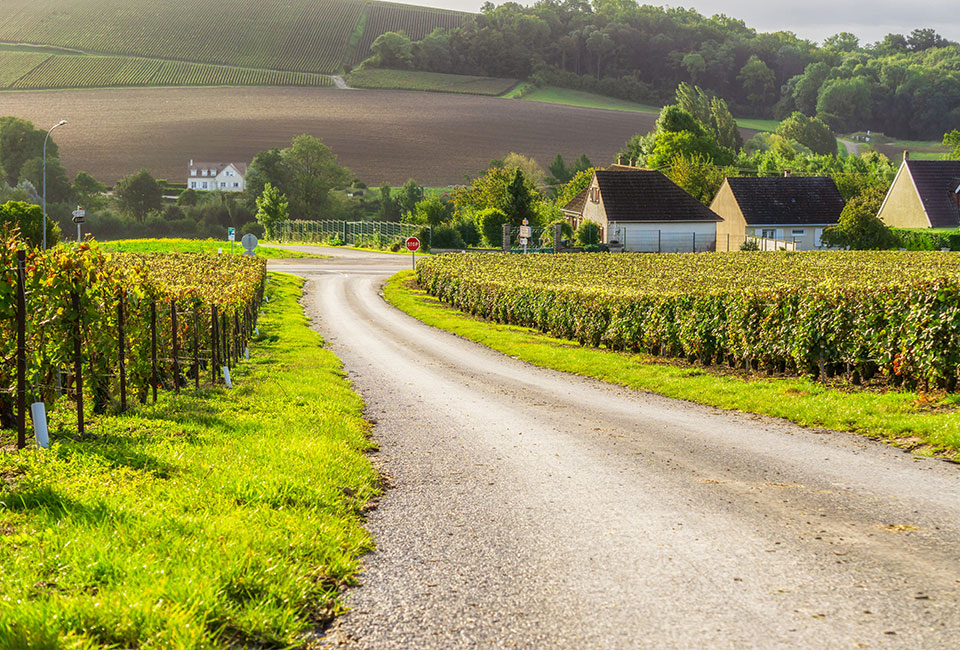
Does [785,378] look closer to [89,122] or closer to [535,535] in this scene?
[535,535]

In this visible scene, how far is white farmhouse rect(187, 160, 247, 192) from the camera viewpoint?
137 meters

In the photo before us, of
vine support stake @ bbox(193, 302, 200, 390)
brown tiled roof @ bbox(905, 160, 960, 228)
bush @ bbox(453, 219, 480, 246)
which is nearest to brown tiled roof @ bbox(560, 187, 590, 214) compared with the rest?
bush @ bbox(453, 219, 480, 246)

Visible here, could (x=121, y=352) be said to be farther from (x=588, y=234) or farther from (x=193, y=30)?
(x=193, y=30)

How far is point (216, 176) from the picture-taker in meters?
139

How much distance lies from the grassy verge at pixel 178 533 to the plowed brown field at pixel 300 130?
133 meters

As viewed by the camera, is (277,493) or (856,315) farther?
(856,315)

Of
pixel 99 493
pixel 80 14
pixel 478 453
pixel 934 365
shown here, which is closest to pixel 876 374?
pixel 934 365

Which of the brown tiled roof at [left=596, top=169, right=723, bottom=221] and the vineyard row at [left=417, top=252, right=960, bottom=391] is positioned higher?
the brown tiled roof at [left=596, top=169, right=723, bottom=221]

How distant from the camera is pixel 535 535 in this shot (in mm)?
7906

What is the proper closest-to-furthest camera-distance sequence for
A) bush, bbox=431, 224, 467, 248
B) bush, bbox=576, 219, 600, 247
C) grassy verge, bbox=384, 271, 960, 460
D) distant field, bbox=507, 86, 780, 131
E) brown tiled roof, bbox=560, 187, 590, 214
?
grassy verge, bbox=384, 271, 960, 460, bush, bbox=576, 219, 600, 247, bush, bbox=431, 224, 467, 248, brown tiled roof, bbox=560, 187, 590, 214, distant field, bbox=507, 86, 780, 131

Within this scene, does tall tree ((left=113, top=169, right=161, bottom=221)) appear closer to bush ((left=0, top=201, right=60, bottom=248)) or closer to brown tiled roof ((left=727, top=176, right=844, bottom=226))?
bush ((left=0, top=201, right=60, bottom=248))

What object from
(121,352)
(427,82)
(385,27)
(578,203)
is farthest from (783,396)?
(385,27)

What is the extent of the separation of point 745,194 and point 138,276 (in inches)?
3153

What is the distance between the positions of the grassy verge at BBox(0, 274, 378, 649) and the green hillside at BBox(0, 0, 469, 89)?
542ft
